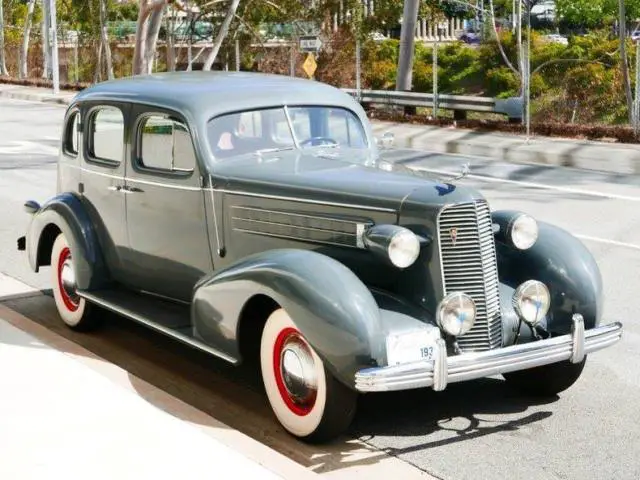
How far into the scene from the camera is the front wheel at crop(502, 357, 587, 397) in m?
6.68

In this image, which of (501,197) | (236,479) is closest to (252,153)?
(236,479)

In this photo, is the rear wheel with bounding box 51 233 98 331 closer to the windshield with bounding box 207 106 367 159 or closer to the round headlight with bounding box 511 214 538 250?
the windshield with bounding box 207 106 367 159

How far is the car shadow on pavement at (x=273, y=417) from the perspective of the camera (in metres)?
6.04

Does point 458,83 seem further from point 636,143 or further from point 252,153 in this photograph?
point 252,153

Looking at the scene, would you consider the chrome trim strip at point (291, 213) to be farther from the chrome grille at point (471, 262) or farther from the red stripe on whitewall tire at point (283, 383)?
the red stripe on whitewall tire at point (283, 383)

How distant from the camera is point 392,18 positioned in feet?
140

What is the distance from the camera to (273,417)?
21.4 ft

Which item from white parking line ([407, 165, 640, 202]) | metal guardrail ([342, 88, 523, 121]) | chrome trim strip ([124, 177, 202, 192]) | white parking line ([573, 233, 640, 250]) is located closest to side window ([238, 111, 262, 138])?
chrome trim strip ([124, 177, 202, 192])

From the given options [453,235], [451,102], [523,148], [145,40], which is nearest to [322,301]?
[453,235]

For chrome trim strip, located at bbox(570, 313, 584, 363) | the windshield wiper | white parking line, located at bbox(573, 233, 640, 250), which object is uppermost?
the windshield wiper

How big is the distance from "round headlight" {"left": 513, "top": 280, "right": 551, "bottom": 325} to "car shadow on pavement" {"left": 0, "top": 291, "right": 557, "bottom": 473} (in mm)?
608

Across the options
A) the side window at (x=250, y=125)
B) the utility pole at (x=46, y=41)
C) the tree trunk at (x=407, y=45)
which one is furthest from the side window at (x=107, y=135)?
the utility pole at (x=46, y=41)

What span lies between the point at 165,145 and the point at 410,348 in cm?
251

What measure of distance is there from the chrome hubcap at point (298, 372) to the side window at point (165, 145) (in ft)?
5.50
